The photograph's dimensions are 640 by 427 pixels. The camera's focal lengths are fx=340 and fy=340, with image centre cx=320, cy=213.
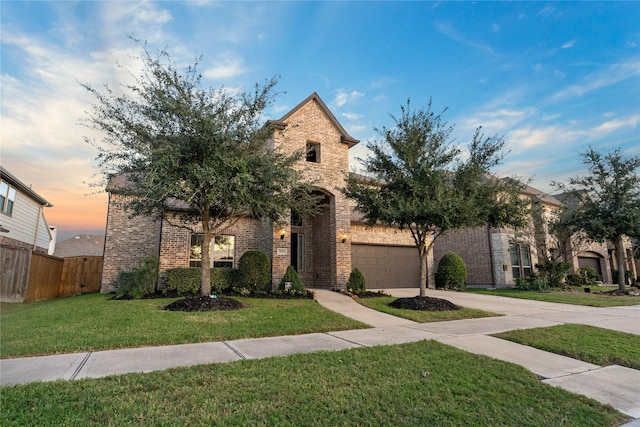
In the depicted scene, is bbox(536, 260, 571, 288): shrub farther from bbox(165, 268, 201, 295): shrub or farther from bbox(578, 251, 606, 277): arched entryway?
bbox(165, 268, 201, 295): shrub

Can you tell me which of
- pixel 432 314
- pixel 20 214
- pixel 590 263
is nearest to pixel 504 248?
pixel 590 263

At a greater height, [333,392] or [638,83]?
[638,83]

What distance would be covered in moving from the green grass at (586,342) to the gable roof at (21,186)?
19.1m

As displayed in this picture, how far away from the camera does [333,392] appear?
11.0ft

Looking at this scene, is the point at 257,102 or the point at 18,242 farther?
the point at 18,242

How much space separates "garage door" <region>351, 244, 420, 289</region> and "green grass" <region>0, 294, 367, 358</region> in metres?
7.41

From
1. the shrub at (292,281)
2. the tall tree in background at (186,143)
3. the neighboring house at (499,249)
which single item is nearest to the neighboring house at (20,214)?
the tall tree in background at (186,143)

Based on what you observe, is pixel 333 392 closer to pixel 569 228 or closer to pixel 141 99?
pixel 141 99

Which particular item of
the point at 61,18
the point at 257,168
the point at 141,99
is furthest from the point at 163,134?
the point at 61,18

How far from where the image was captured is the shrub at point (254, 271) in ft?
41.5

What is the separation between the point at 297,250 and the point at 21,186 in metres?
13.7

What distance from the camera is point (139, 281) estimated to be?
1171 centimetres

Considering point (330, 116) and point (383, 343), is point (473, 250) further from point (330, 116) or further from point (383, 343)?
point (383, 343)

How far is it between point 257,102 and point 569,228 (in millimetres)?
17869
